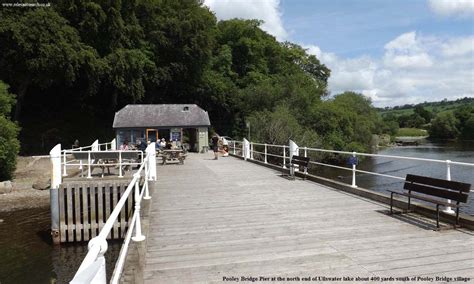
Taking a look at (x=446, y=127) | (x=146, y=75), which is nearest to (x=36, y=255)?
(x=146, y=75)

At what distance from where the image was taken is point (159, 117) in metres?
34.6

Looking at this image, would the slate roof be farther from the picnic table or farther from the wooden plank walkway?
the wooden plank walkway

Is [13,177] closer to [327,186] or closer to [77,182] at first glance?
[77,182]

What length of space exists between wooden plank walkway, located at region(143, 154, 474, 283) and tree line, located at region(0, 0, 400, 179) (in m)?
29.6

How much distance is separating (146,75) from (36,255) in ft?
118

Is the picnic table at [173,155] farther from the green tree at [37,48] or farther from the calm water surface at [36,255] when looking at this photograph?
the green tree at [37,48]

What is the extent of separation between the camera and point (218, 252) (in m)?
5.53

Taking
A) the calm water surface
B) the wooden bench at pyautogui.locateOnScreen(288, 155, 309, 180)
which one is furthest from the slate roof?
the wooden bench at pyautogui.locateOnScreen(288, 155, 309, 180)

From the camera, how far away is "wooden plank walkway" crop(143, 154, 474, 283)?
4730mm

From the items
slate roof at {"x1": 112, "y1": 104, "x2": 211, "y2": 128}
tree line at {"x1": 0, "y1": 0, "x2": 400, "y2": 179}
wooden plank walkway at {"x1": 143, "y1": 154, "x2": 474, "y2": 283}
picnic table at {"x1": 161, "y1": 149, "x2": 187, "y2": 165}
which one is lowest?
wooden plank walkway at {"x1": 143, "y1": 154, "x2": 474, "y2": 283}

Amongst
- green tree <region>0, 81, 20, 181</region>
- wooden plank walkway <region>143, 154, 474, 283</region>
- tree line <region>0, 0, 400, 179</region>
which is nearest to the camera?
wooden plank walkway <region>143, 154, 474, 283</region>

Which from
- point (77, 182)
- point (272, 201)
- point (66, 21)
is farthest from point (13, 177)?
point (272, 201)

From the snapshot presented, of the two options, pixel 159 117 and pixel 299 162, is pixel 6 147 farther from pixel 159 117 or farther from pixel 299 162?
pixel 299 162

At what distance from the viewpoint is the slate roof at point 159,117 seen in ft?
110
